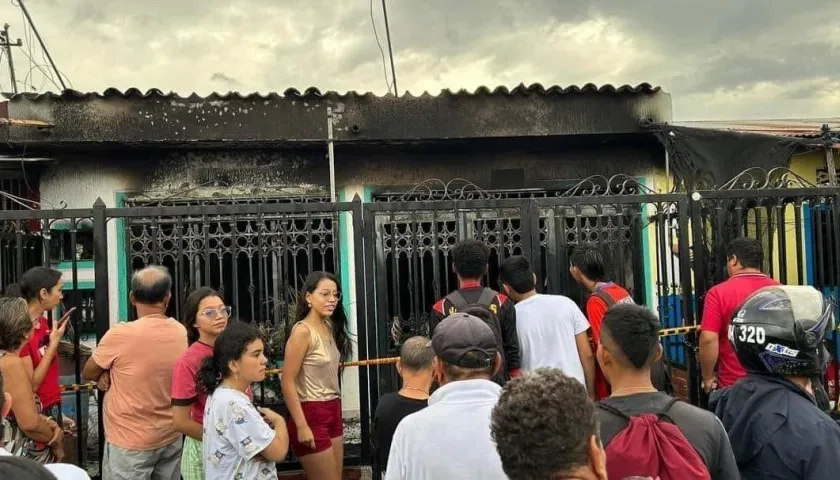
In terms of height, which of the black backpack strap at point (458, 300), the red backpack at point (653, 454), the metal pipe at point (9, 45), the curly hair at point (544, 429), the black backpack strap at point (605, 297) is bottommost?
the red backpack at point (653, 454)

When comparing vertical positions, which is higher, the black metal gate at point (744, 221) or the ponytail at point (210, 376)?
the black metal gate at point (744, 221)

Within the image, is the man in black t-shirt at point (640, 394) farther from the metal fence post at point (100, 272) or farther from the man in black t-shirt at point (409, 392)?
the metal fence post at point (100, 272)

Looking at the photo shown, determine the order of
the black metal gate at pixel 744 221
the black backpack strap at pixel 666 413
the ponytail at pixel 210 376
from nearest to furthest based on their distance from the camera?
the black backpack strap at pixel 666 413 → the ponytail at pixel 210 376 → the black metal gate at pixel 744 221

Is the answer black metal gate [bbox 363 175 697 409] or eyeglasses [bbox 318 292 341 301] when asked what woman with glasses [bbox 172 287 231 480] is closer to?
eyeglasses [bbox 318 292 341 301]

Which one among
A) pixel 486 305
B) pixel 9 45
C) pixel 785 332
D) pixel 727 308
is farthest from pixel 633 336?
pixel 9 45

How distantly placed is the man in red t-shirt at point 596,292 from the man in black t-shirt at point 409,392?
1496 millimetres

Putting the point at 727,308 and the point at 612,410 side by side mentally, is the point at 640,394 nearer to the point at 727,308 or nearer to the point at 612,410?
the point at 612,410

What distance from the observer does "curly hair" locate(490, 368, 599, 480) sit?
1443mm

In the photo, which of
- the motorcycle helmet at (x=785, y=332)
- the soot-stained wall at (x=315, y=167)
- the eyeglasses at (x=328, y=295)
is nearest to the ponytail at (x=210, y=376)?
the eyeglasses at (x=328, y=295)

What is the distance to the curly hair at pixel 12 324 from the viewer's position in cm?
305

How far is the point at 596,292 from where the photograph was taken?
3.96 meters

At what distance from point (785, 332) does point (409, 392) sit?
1496mm

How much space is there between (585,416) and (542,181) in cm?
584

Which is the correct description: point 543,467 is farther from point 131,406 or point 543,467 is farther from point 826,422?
point 131,406
